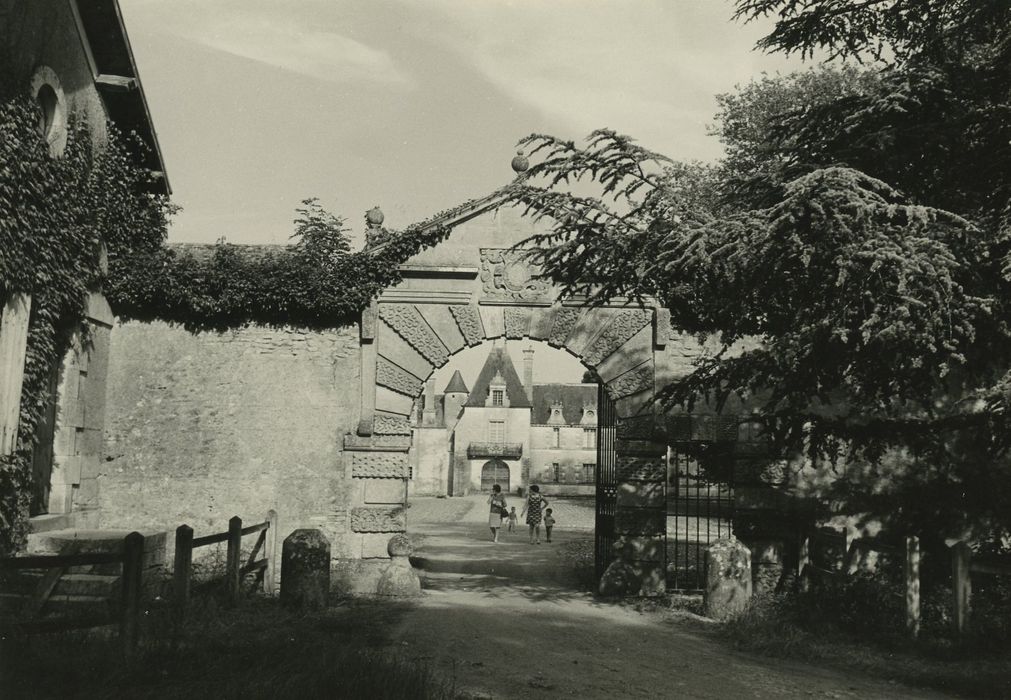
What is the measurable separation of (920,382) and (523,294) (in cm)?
514

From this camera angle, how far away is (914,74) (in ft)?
27.3

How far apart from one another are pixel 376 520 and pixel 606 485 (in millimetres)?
3070

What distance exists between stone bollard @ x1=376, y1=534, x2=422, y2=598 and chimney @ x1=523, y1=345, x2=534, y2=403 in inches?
1738

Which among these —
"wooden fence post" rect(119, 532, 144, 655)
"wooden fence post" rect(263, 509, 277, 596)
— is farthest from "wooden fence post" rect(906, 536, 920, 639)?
"wooden fence post" rect(263, 509, 277, 596)

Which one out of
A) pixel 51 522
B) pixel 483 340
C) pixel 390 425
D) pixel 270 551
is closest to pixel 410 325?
pixel 483 340

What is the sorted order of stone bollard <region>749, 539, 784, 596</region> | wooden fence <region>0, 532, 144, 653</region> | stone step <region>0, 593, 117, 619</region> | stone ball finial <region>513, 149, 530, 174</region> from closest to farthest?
1. wooden fence <region>0, 532, 144, 653</region>
2. stone step <region>0, 593, 117, 619</region>
3. stone bollard <region>749, 539, 784, 596</region>
4. stone ball finial <region>513, 149, 530, 174</region>

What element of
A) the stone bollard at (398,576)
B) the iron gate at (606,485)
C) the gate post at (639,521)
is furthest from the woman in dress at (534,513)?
the stone bollard at (398,576)

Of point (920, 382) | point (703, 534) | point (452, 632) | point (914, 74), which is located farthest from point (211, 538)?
point (703, 534)

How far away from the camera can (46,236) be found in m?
9.52

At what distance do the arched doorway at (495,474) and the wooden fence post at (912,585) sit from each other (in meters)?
44.1

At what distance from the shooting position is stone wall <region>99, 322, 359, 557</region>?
1092cm

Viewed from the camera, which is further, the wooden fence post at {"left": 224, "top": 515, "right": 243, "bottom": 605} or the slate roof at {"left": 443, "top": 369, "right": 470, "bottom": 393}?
the slate roof at {"left": 443, "top": 369, "right": 470, "bottom": 393}

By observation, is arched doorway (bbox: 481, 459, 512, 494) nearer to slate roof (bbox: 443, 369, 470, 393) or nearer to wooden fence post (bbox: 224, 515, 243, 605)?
slate roof (bbox: 443, 369, 470, 393)

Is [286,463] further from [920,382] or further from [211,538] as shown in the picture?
[920,382]
